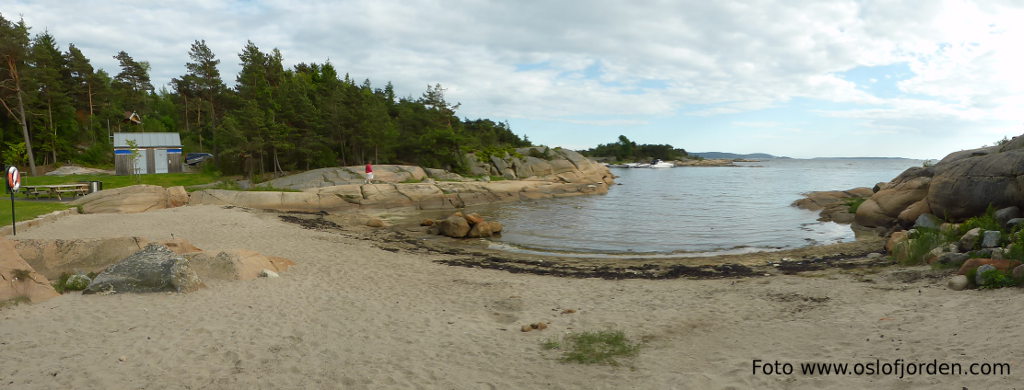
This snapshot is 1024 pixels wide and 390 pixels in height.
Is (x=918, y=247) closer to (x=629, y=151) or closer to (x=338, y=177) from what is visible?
(x=338, y=177)

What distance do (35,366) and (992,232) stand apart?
697 inches

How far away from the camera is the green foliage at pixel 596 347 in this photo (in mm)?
6996

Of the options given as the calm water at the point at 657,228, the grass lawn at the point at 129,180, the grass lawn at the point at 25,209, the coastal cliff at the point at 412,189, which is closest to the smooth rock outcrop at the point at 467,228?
the calm water at the point at 657,228

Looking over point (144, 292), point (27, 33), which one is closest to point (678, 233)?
point (144, 292)

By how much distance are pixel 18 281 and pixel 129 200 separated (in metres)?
17.3

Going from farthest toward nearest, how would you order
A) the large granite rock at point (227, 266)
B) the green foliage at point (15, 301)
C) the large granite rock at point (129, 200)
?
the large granite rock at point (129, 200) → the large granite rock at point (227, 266) → the green foliage at point (15, 301)

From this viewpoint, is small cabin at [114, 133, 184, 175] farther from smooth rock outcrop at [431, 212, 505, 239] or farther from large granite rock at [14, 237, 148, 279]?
large granite rock at [14, 237, 148, 279]

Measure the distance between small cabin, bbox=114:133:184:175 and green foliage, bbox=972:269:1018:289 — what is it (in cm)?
5001

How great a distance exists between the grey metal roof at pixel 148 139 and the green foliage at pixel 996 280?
52343 mm

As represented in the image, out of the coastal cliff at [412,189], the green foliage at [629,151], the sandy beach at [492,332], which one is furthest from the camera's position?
the green foliage at [629,151]

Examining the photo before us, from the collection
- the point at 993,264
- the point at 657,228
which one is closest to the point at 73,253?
the point at 993,264

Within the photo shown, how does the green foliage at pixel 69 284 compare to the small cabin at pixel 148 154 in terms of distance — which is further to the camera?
the small cabin at pixel 148 154

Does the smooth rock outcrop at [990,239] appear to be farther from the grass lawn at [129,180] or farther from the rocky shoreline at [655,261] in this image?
the grass lawn at [129,180]

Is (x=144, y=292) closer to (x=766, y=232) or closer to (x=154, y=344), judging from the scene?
(x=154, y=344)
